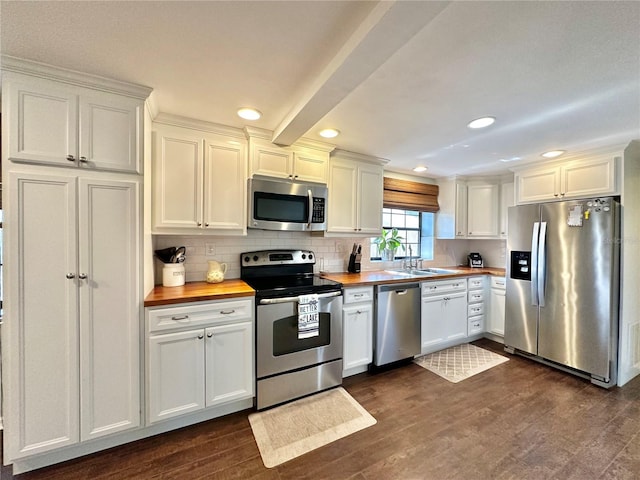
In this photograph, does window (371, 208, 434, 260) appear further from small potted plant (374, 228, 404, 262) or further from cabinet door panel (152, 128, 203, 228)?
cabinet door panel (152, 128, 203, 228)

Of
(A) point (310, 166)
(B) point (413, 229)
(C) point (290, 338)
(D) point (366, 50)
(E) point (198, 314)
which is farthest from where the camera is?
(B) point (413, 229)

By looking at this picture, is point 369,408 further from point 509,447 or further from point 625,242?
point 625,242

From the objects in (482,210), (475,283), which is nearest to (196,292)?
(475,283)

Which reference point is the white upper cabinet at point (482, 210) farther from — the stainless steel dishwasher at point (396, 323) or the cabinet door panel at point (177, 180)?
the cabinet door panel at point (177, 180)

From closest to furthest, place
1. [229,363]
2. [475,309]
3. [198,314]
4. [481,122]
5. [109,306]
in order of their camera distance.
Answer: [109,306], [198,314], [229,363], [481,122], [475,309]

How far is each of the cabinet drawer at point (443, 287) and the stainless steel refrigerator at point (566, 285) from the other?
0.55 meters

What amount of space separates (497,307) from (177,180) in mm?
4077

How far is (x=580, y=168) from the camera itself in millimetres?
2811

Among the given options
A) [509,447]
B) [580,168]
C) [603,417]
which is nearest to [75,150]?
[509,447]

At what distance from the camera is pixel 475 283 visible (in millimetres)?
3568

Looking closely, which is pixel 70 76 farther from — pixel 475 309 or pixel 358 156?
pixel 475 309

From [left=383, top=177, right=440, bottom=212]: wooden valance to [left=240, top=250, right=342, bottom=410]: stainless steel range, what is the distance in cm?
171

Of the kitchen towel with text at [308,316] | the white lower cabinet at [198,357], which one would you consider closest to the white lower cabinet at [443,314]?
the kitchen towel with text at [308,316]

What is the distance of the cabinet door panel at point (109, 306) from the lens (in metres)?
1.64
